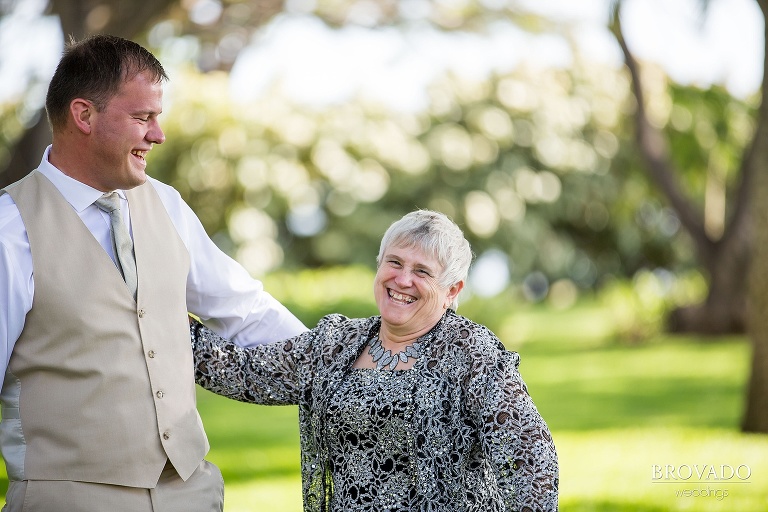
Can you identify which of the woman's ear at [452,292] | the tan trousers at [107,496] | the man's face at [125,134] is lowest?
the tan trousers at [107,496]

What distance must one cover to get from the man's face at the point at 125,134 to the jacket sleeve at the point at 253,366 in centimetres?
61

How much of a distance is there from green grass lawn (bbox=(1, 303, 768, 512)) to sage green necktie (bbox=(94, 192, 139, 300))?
10.4 feet

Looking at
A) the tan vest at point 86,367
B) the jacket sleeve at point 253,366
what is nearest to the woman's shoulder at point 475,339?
the jacket sleeve at point 253,366

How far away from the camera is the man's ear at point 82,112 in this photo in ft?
8.52

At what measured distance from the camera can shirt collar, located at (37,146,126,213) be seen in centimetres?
263

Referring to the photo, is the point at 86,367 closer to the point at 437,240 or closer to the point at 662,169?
the point at 437,240

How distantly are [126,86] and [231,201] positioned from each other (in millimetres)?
13365

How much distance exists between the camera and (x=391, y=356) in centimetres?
289

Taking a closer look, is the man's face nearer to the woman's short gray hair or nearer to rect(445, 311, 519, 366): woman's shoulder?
the woman's short gray hair

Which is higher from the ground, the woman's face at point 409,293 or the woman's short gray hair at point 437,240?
the woman's short gray hair at point 437,240

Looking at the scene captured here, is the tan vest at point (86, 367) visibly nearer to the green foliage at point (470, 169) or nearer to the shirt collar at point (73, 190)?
the shirt collar at point (73, 190)

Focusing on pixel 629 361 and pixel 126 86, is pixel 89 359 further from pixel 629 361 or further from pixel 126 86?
pixel 629 361

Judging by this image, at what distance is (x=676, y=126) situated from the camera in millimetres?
17969

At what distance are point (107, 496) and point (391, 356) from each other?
0.89 meters
